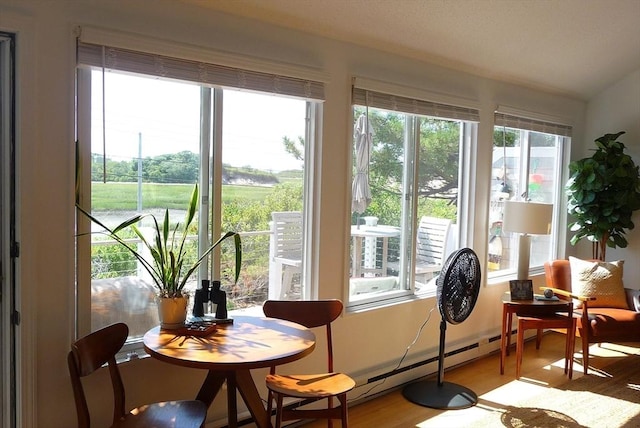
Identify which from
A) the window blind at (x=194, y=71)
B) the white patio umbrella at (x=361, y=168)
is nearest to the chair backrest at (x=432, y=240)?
the white patio umbrella at (x=361, y=168)

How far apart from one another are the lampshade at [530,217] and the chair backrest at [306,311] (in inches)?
76.5

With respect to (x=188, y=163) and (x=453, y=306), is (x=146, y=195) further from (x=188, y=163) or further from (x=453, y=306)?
(x=453, y=306)

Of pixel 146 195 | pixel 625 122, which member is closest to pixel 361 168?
pixel 146 195

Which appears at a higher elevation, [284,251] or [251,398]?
[284,251]

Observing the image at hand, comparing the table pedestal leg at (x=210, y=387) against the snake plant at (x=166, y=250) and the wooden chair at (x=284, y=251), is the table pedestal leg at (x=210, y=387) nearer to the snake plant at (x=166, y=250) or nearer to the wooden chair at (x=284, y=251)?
the snake plant at (x=166, y=250)

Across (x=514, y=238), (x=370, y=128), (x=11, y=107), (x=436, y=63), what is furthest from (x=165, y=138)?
(x=514, y=238)

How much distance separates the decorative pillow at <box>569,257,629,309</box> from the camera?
187 inches

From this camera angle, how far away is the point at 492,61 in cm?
430

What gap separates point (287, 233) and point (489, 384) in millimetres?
1943

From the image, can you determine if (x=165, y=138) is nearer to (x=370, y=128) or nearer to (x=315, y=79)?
(x=315, y=79)

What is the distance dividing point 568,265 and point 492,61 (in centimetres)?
191

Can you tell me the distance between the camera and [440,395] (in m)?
3.78

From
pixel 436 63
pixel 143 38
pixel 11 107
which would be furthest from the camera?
pixel 436 63

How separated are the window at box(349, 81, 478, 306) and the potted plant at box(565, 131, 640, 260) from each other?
1.51 meters
